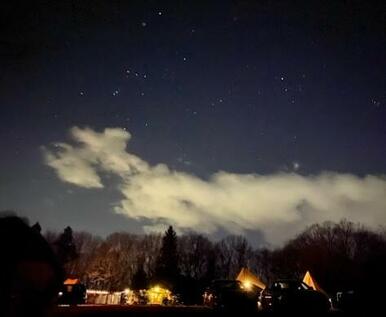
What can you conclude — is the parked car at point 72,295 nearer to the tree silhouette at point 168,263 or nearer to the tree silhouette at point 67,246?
the tree silhouette at point 168,263

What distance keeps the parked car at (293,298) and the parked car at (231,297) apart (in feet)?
4.11

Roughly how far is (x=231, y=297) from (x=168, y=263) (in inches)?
2200

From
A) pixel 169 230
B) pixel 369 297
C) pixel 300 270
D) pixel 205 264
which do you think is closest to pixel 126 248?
pixel 205 264

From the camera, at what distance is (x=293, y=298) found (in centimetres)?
1900

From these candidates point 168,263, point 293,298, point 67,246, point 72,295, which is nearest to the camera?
point 293,298

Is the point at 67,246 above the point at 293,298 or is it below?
above

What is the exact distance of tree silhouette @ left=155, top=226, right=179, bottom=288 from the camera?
73438mm

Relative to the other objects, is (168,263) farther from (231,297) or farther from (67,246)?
(231,297)

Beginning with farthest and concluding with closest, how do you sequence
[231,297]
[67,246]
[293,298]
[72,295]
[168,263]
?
[67,246], [168,263], [72,295], [231,297], [293,298]

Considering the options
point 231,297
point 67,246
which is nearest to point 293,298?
point 231,297

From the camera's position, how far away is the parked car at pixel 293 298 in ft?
61.3

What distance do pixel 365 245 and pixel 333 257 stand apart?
30.9 feet

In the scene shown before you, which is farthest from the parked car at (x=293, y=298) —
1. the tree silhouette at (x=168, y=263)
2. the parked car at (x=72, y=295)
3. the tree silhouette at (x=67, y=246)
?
the tree silhouette at (x=67, y=246)

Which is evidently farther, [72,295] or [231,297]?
[72,295]
